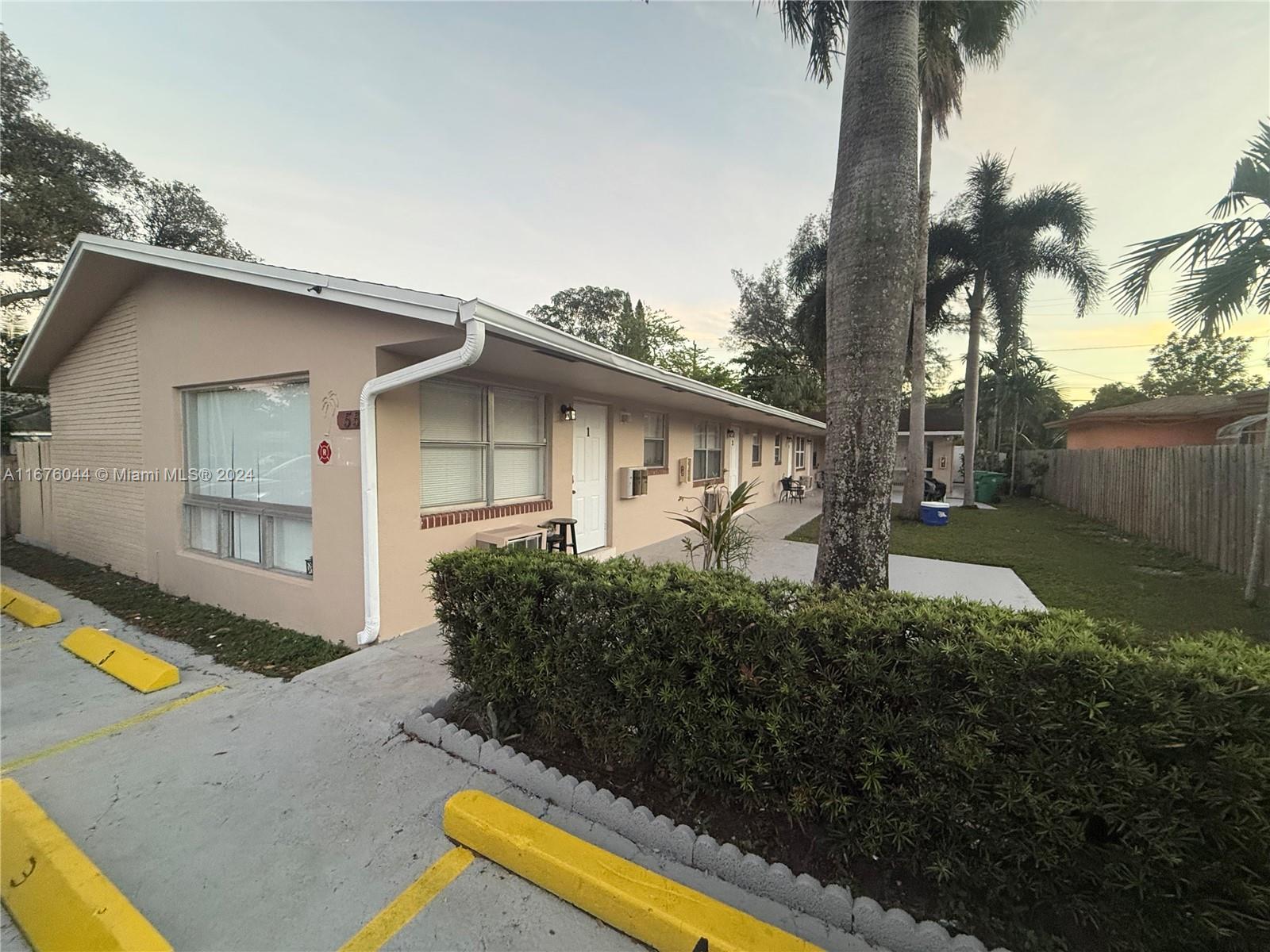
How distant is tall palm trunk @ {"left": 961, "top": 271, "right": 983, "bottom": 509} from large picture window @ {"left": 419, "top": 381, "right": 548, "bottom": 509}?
13.8 m

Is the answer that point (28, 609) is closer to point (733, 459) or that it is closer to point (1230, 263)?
point (733, 459)

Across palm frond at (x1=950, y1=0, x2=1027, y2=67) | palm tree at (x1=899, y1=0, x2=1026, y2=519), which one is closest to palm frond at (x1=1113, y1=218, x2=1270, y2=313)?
palm tree at (x1=899, y1=0, x2=1026, y2=519)

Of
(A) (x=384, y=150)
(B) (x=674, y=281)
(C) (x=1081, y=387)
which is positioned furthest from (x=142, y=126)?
(C) (x=1081, y=387)

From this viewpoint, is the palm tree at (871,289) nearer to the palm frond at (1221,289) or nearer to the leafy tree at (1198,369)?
the palm frond at (1221,289)

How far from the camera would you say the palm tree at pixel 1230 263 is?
17.2ft

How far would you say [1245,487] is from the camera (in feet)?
20.7

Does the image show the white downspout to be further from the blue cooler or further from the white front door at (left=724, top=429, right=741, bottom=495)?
the blue cooler

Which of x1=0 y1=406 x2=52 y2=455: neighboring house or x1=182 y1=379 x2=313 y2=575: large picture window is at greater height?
x1=0 y1=406 x2=52 y2=455: neighboring house

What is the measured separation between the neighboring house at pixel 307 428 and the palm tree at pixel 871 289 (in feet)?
7.54

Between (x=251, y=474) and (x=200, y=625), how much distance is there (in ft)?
5.16

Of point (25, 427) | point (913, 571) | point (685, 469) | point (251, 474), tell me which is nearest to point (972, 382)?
point (685, 469)

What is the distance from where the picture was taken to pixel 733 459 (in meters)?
13.7

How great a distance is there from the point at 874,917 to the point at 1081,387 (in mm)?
49936

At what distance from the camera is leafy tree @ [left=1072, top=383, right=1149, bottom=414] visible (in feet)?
118
